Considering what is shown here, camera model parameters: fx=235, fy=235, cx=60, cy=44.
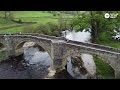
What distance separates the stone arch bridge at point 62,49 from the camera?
3781 cm

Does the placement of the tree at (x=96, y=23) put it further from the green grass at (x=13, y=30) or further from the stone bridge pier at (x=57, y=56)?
the green grass at (x=13, y=30)

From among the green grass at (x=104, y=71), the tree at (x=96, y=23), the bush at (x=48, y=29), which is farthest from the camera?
the bush at (x=48, y=29)

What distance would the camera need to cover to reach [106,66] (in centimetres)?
4481

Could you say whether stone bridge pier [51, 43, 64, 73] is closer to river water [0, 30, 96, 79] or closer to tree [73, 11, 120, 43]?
river water [0, 30, 96, 79]

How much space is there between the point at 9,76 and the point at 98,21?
27919mm

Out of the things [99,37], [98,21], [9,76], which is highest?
[98,21]

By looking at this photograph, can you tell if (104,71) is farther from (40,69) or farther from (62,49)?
(40,69)

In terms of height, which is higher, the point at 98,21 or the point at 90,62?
the point at 98,21

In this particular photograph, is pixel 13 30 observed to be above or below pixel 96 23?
below

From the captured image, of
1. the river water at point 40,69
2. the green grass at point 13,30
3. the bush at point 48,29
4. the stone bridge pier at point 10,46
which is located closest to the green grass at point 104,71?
the river water at point 40,69

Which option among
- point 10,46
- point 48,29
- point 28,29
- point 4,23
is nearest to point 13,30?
point 28,29

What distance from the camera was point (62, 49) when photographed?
44438 mm
